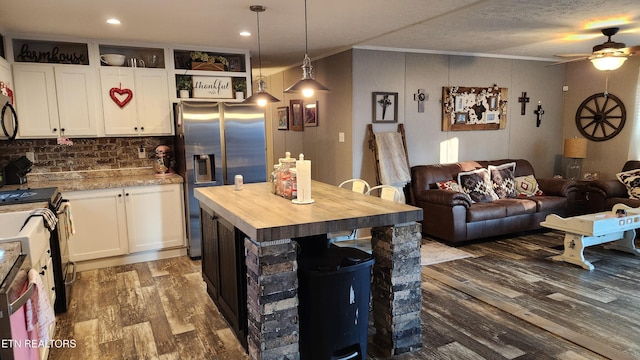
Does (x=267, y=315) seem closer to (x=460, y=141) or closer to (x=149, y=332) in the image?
(x=149, y=332)

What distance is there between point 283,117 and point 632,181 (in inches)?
201

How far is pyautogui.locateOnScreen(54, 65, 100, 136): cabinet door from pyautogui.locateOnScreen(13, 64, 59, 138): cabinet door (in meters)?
0.06

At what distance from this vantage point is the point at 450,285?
3721 mm

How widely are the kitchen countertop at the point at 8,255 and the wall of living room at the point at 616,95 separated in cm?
699

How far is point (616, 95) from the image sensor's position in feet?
19.7

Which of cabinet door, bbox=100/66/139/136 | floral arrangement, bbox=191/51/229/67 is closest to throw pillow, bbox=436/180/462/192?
floral arrangement, bbox=191/51/229/67

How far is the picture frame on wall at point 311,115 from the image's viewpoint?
6070 mm

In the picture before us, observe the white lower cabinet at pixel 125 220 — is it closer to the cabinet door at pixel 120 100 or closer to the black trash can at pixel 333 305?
the cabinet door at pixel 120 100

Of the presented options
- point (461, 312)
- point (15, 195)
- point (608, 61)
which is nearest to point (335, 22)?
point (461, 312)

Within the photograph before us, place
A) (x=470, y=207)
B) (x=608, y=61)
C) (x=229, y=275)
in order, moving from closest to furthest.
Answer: (x=229, y=275)
(x=608, y=61)
(x=470, y=207)

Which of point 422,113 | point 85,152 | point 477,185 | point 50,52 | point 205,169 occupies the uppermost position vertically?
point 50,52

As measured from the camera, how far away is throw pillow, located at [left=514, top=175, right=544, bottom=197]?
5.69 m

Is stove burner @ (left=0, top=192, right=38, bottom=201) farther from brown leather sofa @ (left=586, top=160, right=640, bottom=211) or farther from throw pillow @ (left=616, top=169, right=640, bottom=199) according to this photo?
throw pillow @ (left=616, top=169, right=640, bottom=199)

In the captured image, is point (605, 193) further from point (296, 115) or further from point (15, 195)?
point (15, 195)
